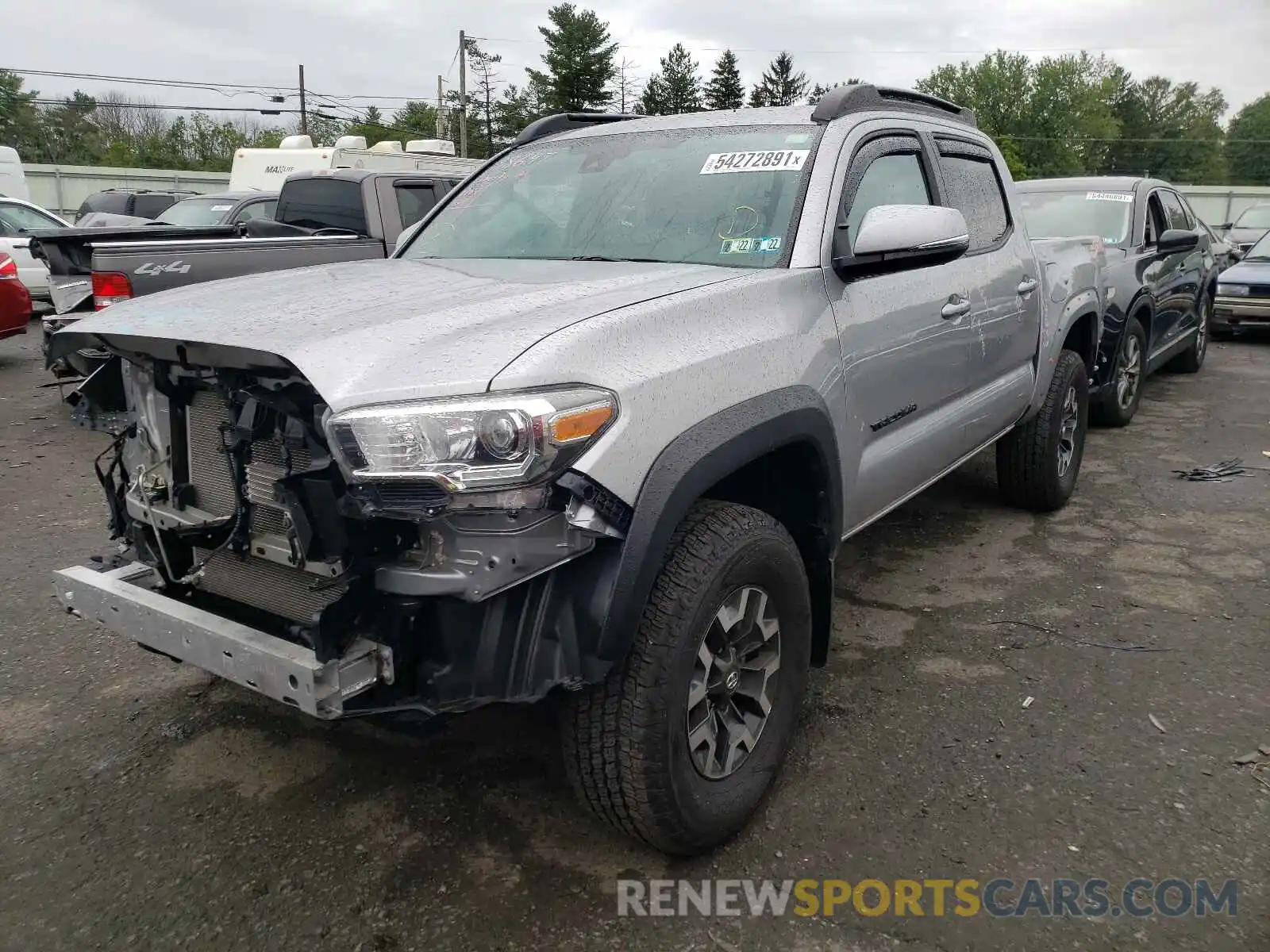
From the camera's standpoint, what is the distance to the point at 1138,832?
2.61 meters

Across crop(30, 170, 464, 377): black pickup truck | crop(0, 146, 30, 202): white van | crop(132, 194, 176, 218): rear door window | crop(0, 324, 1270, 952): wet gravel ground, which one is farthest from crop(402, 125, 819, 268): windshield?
crop(0, 146, 30, 202): white van

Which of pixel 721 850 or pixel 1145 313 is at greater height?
pixel 1145 313

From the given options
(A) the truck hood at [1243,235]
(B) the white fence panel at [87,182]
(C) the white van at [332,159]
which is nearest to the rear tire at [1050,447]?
(C) the white van at [332,159]

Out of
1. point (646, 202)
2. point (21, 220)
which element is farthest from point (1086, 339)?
point (21, 220)

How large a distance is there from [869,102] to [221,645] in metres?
2.79

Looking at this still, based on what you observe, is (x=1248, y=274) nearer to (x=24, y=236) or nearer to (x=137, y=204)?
(x=24, y=236)

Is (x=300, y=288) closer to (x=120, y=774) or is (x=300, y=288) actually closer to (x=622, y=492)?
(x=622, y=492)

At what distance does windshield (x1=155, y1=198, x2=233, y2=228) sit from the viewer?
11141 millimetres

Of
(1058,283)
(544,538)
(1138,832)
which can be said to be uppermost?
(1058,283)

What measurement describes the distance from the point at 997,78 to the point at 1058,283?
7474 centimetres

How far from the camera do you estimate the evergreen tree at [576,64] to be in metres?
48.4

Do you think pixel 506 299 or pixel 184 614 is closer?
pixel 184 614

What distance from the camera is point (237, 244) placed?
6.18m

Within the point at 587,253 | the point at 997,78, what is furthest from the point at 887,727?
the point at 997,78
